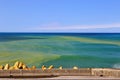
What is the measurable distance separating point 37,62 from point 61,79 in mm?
23667

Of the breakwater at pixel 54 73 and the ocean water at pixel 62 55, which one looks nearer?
the breakwater at pixel 54 73

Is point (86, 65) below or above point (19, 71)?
below

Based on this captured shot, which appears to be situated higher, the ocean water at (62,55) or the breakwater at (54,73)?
the breakwater at (54,73)

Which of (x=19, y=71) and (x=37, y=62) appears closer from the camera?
(x=19, y=71)

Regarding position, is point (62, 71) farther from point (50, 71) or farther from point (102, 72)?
point (102, 72)

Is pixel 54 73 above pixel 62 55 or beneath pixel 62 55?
above

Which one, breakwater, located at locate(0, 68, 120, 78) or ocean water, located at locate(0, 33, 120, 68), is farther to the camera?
ocean water, located at locate(0, 33, 120, 68)

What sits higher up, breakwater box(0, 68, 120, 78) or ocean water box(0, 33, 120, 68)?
breakwater box(0, 68, 120, 78)

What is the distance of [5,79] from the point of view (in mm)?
10102

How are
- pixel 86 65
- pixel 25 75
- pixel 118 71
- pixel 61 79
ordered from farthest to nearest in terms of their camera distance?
pixel 86 65 → pixel 25 75 → pixel 118 71 → pixel 61 79

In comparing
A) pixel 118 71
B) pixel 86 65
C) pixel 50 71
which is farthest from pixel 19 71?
pixel 86 65

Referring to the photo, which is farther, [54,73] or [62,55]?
[62,55]

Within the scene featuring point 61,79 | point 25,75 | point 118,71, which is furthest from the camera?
point 25,75

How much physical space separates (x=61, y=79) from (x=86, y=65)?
2252 cm
